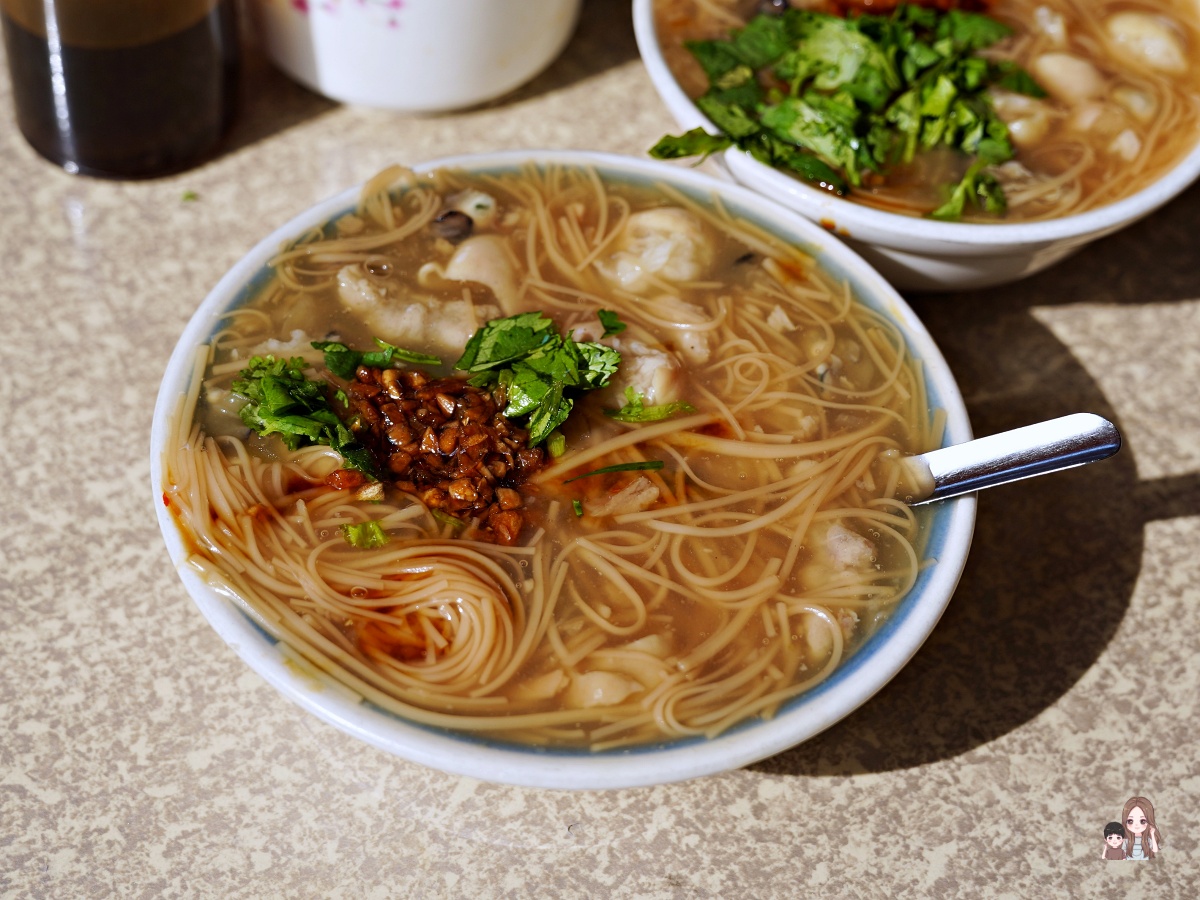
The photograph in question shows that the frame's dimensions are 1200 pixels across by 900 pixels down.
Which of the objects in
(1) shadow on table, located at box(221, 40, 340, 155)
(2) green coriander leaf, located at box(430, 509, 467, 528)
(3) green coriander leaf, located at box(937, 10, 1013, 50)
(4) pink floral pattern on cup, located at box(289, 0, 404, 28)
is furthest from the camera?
(1) shadow on table, located at box(221, 40, 340, 155)

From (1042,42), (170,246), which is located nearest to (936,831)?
(1042,42)

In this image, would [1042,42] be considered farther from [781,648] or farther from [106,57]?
[106,57]

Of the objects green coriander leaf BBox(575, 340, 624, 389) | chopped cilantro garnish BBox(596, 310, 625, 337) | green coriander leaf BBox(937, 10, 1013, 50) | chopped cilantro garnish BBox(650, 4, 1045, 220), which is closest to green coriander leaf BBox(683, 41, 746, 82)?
chopped cilantro garnish BBox(650, 4, 1045, 220)

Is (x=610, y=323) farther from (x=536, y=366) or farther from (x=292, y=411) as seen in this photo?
(x=292, y=411)

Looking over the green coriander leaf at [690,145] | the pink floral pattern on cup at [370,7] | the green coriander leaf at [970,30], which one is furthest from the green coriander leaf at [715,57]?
the pink floral pattern on cup at [370,7]

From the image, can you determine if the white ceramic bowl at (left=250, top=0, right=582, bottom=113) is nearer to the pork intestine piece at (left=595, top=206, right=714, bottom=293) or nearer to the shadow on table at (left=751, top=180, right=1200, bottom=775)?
the pork intestine piece at (left=595, top=206, right=714, bottom=293)
